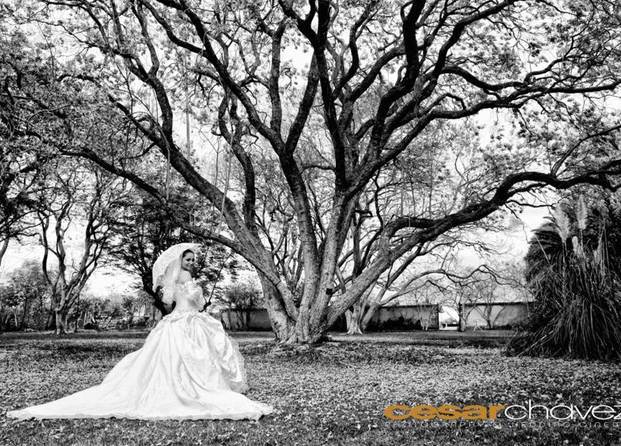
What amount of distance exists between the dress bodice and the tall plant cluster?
6.94 meters

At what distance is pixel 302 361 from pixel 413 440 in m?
7.22

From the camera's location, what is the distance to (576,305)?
10.2 metres

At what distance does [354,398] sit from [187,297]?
8.20ft

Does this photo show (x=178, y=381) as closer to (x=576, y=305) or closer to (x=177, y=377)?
(x=177, y=377)

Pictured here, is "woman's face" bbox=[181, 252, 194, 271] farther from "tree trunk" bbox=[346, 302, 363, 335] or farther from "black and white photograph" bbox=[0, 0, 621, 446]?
"tree trunk" bbox=[346, 302, 363, 335]

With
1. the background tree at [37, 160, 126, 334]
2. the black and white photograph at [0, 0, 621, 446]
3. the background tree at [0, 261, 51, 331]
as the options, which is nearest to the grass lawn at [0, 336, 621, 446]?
the black and white photograph at [0, 0, 621, 446]

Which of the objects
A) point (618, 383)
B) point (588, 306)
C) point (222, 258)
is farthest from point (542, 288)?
point (222, 258)

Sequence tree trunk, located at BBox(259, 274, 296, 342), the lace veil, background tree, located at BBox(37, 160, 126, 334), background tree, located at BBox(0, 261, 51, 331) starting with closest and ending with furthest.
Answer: the lace veil
tree trunk, located at BBox(259, 274, 296, 342)
background tree, located at BBox(37, 160, 126, 334)
background tree, located at BBox(0, 261, 51, 331)

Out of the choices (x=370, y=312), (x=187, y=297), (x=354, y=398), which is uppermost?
(x=187, y=297)

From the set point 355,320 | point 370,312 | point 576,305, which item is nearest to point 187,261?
point 576,305

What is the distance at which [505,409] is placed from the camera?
546cm

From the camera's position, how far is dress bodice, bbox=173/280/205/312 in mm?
7156

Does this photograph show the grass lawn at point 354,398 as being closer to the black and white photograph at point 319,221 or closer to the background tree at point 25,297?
the black and white photograph at point 319,221

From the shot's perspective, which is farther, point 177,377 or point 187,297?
point 187,297
